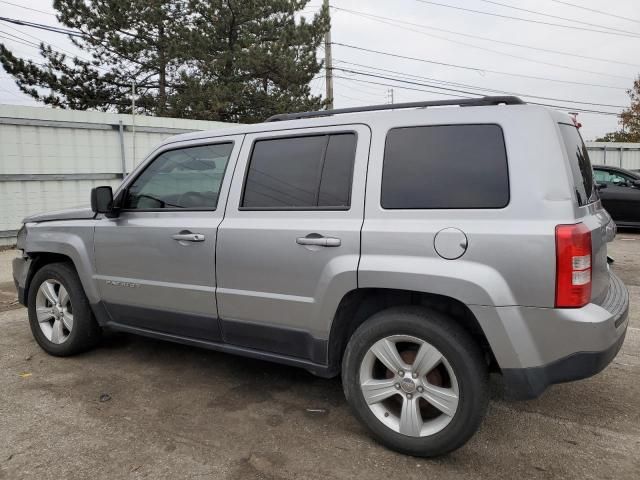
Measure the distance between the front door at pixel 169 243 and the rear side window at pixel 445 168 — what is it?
3.87 ft

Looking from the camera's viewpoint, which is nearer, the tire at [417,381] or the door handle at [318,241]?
the tire at [417,381]

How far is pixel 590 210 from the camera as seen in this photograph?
278 centimetres

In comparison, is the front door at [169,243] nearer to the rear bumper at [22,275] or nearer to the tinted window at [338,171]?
the tinted window at [338,171]

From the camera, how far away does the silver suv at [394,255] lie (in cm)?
247

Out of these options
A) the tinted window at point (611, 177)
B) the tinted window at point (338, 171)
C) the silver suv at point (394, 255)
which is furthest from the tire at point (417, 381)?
the tinted window at point (611, 177)

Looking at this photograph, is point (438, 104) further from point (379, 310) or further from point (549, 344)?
point (549, 344)

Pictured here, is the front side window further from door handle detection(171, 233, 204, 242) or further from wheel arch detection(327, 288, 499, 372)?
wheel arch detection(327, 288, 499, 372)

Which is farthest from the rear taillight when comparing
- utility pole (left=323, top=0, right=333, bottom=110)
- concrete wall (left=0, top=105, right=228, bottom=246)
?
utility pole (left=323, top=0, right=333, bottom=110)

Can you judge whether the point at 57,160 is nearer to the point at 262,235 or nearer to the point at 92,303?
the point at 92,303

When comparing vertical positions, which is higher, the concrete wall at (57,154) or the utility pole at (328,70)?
the utility pole at (328,70)

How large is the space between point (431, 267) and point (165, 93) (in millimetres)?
23584

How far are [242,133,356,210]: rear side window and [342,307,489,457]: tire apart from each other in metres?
0.76

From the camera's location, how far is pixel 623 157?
20.6 m

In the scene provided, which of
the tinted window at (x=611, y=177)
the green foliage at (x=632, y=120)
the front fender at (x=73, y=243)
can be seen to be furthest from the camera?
the green foliage at (x=632, y=120)
